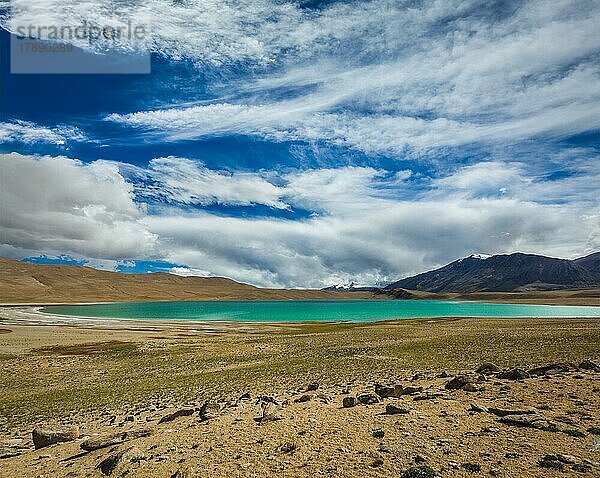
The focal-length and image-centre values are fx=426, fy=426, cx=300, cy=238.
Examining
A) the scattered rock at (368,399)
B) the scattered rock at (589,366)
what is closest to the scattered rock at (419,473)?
the scattered rock at (368,399)

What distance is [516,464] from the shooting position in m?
10.9

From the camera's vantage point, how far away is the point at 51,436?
16.2 meters

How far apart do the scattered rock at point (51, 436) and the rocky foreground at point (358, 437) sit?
36 millimetres

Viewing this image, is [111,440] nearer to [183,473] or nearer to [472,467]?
[183,473]

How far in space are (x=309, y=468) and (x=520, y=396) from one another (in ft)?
34.5

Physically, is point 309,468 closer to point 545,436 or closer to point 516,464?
point 516,464

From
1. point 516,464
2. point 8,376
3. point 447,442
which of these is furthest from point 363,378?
point 8,376

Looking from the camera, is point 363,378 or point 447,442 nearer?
point 447,442

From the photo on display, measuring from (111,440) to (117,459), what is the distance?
2968 mm

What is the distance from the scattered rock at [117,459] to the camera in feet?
Result: 40.4

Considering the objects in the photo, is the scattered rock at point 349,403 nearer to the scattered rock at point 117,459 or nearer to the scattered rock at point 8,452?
the scattered rock at point 117,459

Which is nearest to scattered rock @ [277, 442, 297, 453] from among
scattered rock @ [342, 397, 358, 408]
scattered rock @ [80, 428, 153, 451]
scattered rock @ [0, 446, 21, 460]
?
scattered rock @ [342, 397, 358, 408]

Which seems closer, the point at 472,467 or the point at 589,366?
the point at 472,467

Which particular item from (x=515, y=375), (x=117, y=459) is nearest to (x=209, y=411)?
(x=117, y=459)
